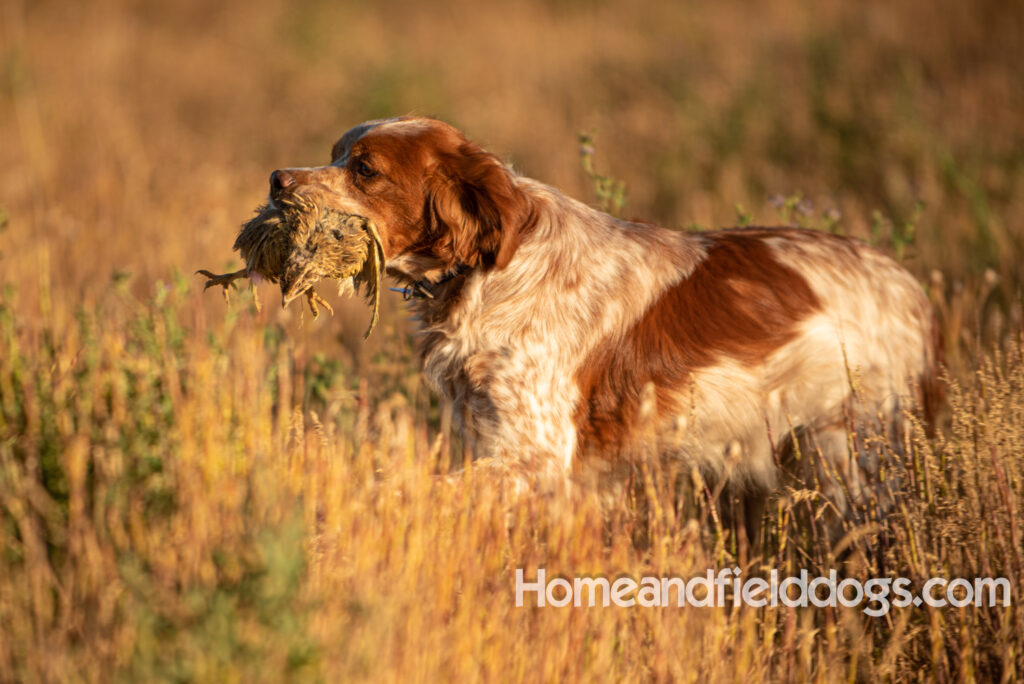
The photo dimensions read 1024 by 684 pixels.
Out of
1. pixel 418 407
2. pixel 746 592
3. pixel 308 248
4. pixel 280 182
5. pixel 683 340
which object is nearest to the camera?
pixel 746 592

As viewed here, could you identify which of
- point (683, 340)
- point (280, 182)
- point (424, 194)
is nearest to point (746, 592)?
point (683, 340)

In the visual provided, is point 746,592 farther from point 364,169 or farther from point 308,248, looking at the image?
point 364,169

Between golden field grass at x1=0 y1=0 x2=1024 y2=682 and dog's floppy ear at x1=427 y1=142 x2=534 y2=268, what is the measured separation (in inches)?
21.9

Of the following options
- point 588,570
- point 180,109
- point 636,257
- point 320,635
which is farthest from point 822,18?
point 320,635

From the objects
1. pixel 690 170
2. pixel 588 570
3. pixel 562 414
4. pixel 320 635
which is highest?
pixel 690 170

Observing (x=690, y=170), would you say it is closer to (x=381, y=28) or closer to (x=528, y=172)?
(x=528, y=172)

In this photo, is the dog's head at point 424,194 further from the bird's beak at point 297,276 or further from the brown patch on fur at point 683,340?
the brown patch on fur at point 683,340

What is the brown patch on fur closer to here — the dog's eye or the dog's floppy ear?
the dog's floppy ear

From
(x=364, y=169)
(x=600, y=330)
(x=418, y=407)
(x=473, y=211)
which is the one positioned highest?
(x=364, y=169)

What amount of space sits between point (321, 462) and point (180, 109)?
29.5 ft

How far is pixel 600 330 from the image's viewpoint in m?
3.36

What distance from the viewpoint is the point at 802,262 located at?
11.5 feet

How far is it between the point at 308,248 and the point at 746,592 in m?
1.62

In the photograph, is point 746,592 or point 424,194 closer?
point 746,592
